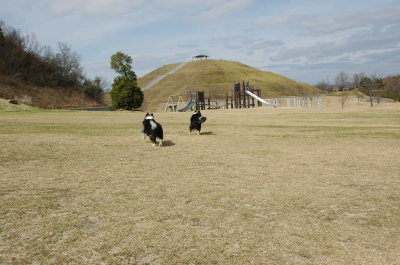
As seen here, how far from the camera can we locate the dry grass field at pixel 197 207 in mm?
3605

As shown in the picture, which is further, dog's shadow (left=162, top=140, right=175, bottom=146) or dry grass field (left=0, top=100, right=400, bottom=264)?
dog's shadow (left=162, top=140, right=175, bottom=146)

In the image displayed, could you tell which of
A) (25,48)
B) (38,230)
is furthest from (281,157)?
(25,48)

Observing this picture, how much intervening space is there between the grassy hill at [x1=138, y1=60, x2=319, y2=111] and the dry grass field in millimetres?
62107

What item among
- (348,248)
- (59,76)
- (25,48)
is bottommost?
(348,248)

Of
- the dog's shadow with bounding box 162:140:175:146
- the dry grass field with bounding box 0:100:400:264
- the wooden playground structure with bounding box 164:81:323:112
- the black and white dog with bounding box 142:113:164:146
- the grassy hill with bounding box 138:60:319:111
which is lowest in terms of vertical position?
the dry grass field with bounding box 0:100:400:264

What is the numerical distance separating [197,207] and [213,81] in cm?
9286

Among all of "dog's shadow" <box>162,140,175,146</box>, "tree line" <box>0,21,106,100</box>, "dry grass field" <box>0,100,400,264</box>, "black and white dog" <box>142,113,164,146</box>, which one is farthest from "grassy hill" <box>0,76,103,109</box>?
"dry grass field" <box>0,100,400,264</box>

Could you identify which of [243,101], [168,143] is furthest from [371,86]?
[168,143]

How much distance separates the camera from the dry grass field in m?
3.61

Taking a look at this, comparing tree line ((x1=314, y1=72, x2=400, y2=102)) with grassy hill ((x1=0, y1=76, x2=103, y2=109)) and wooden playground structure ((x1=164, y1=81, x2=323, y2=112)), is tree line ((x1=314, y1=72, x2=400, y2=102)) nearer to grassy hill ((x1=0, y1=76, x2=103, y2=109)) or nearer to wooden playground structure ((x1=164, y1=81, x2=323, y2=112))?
wooden playground structure ((x1=164, y1=81, x2=323, y2=112))

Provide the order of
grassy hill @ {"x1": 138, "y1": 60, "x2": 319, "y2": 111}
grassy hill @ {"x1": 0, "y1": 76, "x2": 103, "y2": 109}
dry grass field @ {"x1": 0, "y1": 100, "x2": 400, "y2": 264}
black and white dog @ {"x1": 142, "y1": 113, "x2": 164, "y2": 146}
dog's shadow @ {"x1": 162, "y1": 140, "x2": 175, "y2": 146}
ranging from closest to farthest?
dry grass field @ {"x1": 0, "y1": 100, "x2": 400, "y2": 264}, black and white dog @ {"x1": 142, "y1": 113, "x2": 164, "y2": 146}, dog's shadow @ {"x1": 162, "y1": 140, "x2": 175, "y2": 146}, grassy hill @ {"x1": 0, "y1": 76, "x2": 103, "y2": 109}, grassy hill @ {"x1": 138, "y1": 60, "x2": 319, "y2": 111}

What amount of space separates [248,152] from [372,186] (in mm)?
4277

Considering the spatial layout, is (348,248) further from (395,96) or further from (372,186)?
(395,96)

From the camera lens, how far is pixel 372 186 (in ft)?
20.8
